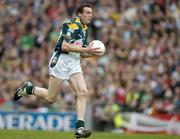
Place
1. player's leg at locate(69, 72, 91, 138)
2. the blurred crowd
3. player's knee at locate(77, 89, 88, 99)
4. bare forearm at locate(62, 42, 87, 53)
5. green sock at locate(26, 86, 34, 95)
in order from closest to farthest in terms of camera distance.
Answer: player's leg at locate(69, 72, 91, 138) → bare forearm at locate(62, 42, 87, 53) → player's knee at locate(77, 89, 88, 99) → green sock at locate(26, 86, 34, 95) → the blurred crowd

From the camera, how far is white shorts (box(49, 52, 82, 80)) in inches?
563

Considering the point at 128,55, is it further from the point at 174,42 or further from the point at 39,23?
the point at 39,23

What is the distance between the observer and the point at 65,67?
1433cm

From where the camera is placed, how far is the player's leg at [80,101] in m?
13.8

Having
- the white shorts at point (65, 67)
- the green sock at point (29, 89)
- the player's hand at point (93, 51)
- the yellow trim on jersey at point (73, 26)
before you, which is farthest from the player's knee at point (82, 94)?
the green sock at point (29, 89)

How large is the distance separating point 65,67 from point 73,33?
0.66 m

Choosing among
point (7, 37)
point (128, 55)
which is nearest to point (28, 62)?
point (7, 37)

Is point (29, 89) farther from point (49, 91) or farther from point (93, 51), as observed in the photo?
point (93, 51)

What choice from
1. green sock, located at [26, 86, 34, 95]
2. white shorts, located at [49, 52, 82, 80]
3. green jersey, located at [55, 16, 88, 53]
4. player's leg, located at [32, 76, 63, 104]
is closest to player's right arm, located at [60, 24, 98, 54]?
green jersey, located at [55, 16, 88, 53]

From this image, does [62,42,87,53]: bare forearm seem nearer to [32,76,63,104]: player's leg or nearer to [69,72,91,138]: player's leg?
[69,72,91,138]: player's leg

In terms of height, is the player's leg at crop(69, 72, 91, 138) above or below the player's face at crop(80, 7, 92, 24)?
below

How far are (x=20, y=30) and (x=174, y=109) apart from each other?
8.24m

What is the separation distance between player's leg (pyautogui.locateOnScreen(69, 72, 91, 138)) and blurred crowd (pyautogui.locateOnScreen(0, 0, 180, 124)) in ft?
25.9

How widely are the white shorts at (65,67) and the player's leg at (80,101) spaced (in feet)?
0.36
